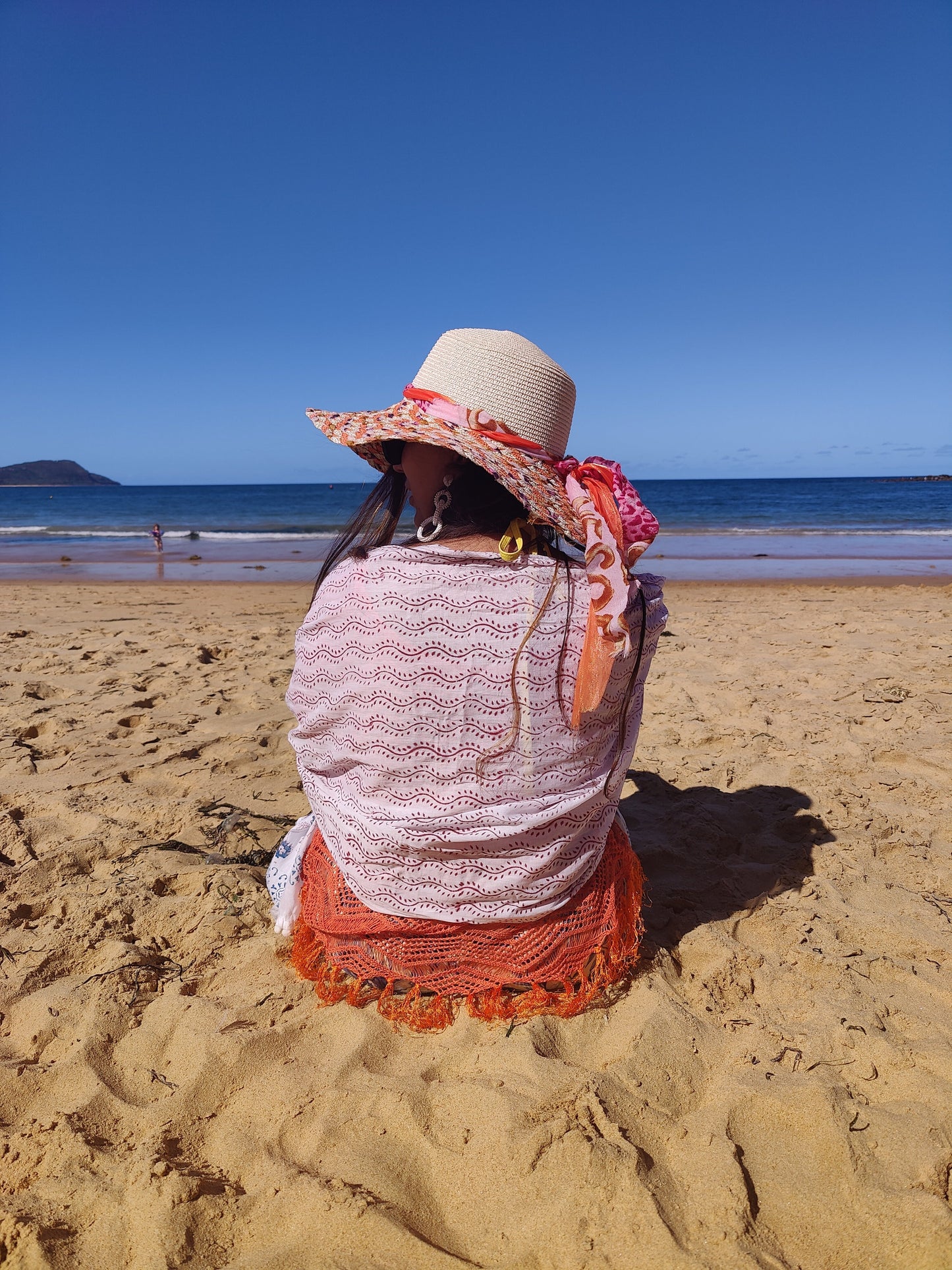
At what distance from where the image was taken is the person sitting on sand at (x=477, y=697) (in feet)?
5.31

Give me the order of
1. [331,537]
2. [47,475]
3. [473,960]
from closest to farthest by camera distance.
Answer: [473,960] → [331,537] → [47,475]

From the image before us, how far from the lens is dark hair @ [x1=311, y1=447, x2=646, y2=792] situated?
165cm

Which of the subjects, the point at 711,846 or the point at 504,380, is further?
the point at 711,846

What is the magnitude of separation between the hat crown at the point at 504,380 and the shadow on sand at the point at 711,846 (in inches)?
53.2

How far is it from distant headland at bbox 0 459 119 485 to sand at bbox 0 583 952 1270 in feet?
295

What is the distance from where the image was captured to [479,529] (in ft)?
5.74

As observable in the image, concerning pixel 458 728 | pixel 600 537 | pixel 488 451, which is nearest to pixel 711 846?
pixel 458 728

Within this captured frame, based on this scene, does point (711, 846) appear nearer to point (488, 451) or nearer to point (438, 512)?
point (438, 512)

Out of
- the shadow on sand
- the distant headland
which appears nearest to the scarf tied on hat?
the shadow on sand

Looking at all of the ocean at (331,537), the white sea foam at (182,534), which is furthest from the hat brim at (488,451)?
the white sea foam at (182,534)

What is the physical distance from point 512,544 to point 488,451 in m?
0.20

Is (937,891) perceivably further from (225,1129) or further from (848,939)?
(225,1129)

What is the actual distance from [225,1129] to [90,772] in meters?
1.91

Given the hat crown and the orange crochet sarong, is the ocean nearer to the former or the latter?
the hat crown
